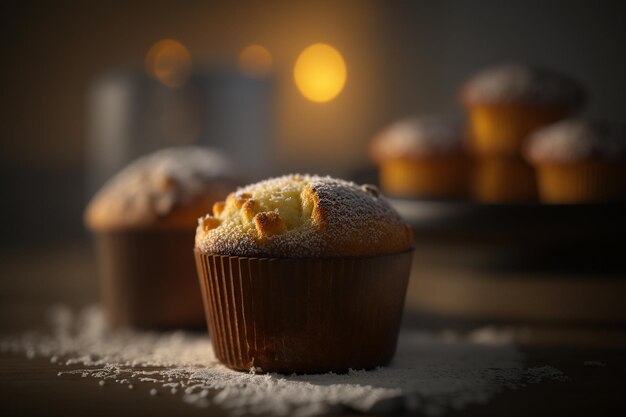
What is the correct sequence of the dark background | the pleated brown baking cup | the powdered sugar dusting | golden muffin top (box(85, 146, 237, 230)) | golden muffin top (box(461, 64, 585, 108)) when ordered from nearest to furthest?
the pleated brown baking cup < golden muffin top (box(85, 146, 237, 230)) < golden muffin top (box(461, 64, 585, 108)) < the powdered sugar dusting < the dark background

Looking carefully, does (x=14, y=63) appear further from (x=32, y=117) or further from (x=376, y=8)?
(x=376, y=8)

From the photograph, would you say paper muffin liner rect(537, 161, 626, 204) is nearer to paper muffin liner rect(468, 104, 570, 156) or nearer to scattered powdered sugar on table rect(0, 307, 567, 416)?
paper muffin liner rect(468, 104, 570, 156)

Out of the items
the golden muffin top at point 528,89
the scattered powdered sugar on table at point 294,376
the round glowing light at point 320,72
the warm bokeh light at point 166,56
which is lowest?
the scattered powdered sugar on table at point 294,376

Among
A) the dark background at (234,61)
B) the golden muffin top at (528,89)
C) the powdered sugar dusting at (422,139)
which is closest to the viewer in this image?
the golden muffin top at (528,89)

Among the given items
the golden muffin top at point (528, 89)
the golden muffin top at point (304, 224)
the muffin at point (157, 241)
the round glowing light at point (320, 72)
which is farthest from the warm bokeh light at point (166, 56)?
the golden muffin top at point (304, 224)

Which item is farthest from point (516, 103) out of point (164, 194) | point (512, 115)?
point (164, 194)

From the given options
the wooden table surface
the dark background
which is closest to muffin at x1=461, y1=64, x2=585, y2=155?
the wooden table surface

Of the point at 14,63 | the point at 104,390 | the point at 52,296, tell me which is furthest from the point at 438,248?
the point at 14,63

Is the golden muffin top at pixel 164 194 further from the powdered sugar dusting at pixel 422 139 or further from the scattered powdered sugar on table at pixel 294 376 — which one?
the powdered sugar dusting at pixel 422 139

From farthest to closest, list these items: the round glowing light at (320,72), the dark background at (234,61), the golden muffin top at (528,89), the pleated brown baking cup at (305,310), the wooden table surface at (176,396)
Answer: the round glowing light at (320,72), the dark background at (234,61), the golden muffin top at (528,89), the pleated brown baking cup at (305,310), the wooden table surface at (176,396)
